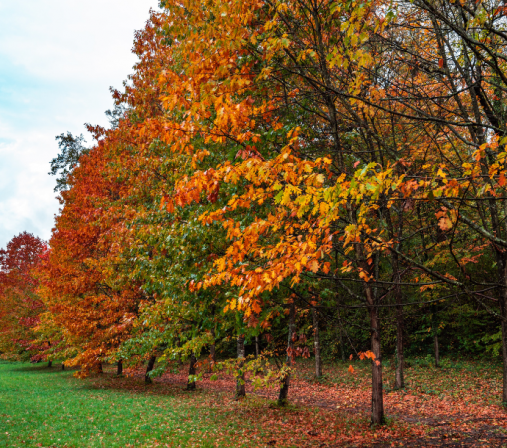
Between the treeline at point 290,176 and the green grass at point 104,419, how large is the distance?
5.37ft

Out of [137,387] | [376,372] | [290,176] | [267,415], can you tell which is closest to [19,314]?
[137,387]

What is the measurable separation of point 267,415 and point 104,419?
15.0 feet

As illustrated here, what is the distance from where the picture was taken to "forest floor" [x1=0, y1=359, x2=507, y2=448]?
7270mm

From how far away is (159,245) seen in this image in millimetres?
7184

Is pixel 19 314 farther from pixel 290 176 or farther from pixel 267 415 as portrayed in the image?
pixel 290 176

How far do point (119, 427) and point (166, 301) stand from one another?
434 cm

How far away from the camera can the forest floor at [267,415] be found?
7270 mm

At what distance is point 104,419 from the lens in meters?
9.22

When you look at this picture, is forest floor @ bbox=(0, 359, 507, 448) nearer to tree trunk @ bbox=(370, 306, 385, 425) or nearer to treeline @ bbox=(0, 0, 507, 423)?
tree trunk @ bbox=(370, 306, 385, 425)

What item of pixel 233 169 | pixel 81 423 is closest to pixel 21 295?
pixel 81 423

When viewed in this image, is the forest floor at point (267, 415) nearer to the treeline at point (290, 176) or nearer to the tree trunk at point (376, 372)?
the tree trunk at point (376, 372)

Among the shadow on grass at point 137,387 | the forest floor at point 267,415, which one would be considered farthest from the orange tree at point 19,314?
the forest floor at point 267,415

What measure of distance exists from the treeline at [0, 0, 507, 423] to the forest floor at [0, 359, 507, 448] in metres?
1.10

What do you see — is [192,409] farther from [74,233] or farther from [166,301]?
[74,233]
